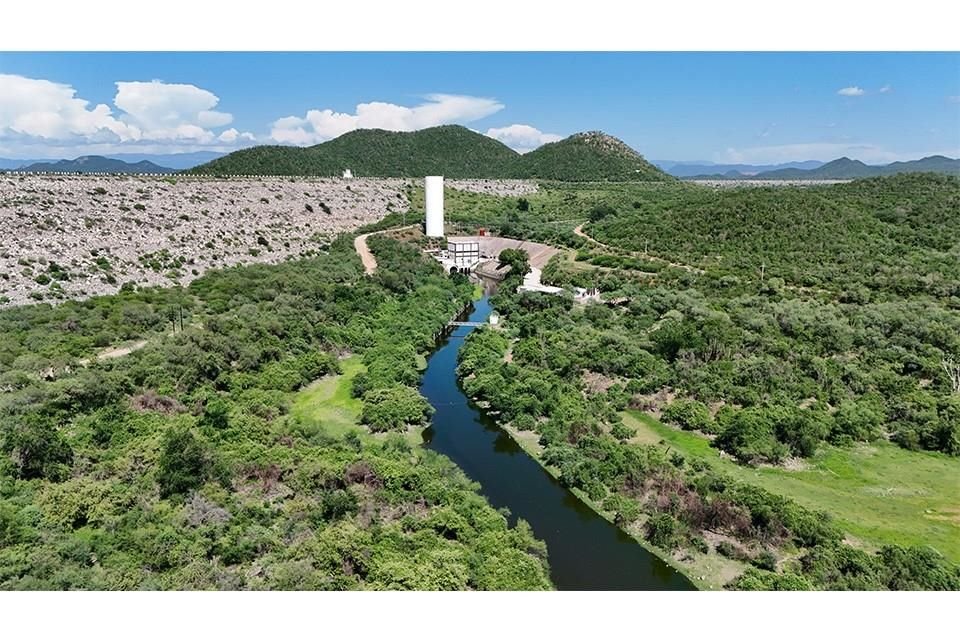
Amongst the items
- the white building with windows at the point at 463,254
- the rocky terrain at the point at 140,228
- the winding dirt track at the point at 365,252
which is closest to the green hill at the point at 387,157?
the rocky terrain at the point at 140,228

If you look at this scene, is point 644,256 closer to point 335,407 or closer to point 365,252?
point 365,252

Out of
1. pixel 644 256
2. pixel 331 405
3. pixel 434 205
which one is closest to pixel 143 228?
pixel 434 205

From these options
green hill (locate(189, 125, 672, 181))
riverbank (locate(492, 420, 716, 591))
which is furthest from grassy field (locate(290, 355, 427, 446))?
green hill (locate(189, 125, 672, 181))

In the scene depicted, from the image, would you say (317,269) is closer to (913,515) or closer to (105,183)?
(105,183)

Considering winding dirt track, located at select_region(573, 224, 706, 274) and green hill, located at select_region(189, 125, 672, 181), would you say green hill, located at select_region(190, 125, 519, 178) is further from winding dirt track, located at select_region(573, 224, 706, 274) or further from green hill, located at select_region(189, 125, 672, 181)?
winding dirt track, located at select_region(573, 224, 706, 274)

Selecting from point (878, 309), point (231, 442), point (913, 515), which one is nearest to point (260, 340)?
point (231, 442)

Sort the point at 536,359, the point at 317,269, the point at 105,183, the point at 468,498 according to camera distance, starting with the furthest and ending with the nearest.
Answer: the point at 105,183
the point at 317,269
the point at 536,359
the point at 468,498
